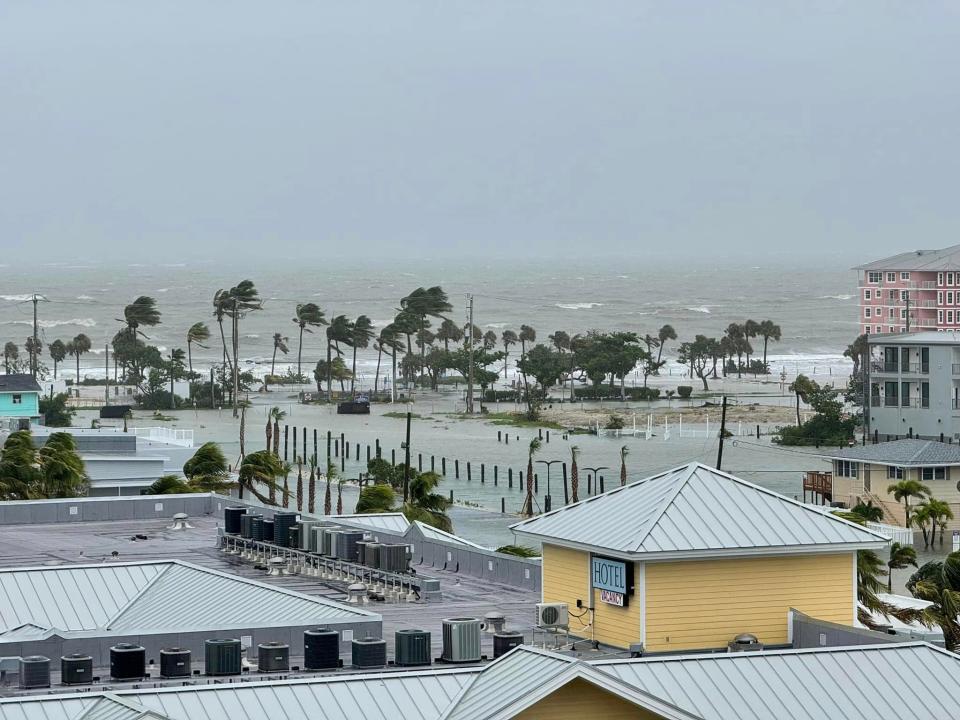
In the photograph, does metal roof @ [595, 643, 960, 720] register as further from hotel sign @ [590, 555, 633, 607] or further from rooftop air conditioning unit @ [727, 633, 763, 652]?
hotel sign @ [590, 555, 633, 607]

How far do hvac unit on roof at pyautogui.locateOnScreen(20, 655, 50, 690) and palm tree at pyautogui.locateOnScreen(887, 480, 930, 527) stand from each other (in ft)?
216

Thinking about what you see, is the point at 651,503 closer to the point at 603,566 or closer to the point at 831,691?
the point at 603,566

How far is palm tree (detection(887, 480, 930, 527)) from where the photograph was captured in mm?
90812

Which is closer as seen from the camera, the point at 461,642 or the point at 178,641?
the point at 461,642

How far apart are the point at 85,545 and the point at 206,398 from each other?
147 meters

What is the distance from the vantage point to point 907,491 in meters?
90.9

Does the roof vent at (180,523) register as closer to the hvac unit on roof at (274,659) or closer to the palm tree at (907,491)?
the hvac unit on roof at (274,659)

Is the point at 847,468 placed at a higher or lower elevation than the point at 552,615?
lower

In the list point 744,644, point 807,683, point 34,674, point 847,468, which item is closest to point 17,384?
point 847,468

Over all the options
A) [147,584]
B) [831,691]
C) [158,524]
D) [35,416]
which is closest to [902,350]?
[35,416]

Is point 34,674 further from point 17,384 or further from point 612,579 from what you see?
point 17,384

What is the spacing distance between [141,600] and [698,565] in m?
11.9

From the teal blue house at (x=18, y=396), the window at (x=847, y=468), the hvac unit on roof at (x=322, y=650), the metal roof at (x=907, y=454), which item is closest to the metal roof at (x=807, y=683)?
the hvac unit on roof at (x=322, y=650)

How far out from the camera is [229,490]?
3516 inches
